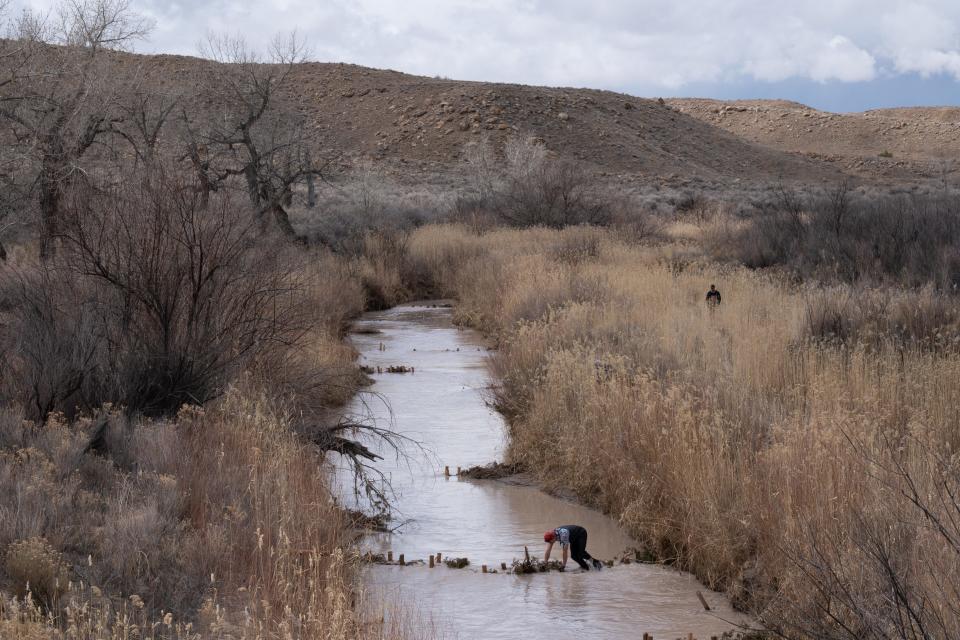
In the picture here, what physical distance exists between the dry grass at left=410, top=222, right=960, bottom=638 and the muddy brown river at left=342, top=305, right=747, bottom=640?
1.04ft

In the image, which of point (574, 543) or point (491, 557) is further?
point (491, 557)

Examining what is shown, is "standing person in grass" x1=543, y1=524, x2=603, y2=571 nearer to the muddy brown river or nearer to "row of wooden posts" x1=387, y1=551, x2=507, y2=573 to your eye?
the muddy brown river

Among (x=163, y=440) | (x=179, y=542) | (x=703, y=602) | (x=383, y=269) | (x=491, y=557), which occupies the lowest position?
(x=491, y=557)

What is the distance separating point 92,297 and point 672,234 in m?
21.2

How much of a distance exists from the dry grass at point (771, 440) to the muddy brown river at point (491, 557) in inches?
12.5

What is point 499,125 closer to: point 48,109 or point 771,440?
point 48,109

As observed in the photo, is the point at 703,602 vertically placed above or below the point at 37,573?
below

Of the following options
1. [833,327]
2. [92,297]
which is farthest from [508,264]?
[92,297]

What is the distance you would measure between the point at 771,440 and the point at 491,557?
2386 mm

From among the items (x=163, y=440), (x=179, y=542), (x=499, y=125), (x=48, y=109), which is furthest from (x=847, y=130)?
(x=179, y=542)

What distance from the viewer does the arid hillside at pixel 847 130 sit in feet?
304

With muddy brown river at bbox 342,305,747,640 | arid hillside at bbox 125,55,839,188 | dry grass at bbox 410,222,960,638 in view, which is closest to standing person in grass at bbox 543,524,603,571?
muddy brown river at bbox 342,305,747,640

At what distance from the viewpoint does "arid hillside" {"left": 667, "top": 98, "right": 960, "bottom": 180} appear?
304 ft

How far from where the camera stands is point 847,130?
104 metres
